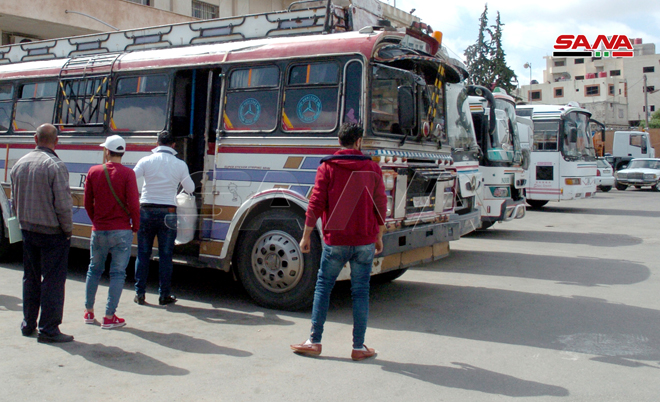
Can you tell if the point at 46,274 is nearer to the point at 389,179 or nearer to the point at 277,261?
the point at 277,261

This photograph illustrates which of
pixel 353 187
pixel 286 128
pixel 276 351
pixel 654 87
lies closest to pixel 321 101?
pixel 286 128

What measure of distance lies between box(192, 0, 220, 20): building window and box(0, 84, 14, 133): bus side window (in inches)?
610

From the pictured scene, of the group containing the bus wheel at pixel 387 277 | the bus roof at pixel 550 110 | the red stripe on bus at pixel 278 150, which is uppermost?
the bus roof at pixel 550 110

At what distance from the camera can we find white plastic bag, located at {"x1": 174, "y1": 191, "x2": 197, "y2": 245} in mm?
7066

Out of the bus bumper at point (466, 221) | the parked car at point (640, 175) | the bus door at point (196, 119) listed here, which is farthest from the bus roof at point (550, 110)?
the parked car at point (640, 175)

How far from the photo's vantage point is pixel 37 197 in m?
5.25

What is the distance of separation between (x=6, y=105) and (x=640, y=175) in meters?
31.0

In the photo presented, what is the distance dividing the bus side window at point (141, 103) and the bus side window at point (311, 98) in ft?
6.05

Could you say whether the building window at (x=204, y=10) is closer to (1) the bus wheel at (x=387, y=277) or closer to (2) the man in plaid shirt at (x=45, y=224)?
(1) the bus wheel at (x=387, y=277)

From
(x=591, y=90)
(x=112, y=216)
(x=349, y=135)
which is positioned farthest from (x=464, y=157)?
(x=591, y=90)

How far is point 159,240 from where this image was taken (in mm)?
6715

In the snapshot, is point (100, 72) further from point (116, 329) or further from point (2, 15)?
point (2, 15)

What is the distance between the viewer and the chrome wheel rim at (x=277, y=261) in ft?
21.2

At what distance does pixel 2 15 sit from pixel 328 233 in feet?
55.2
